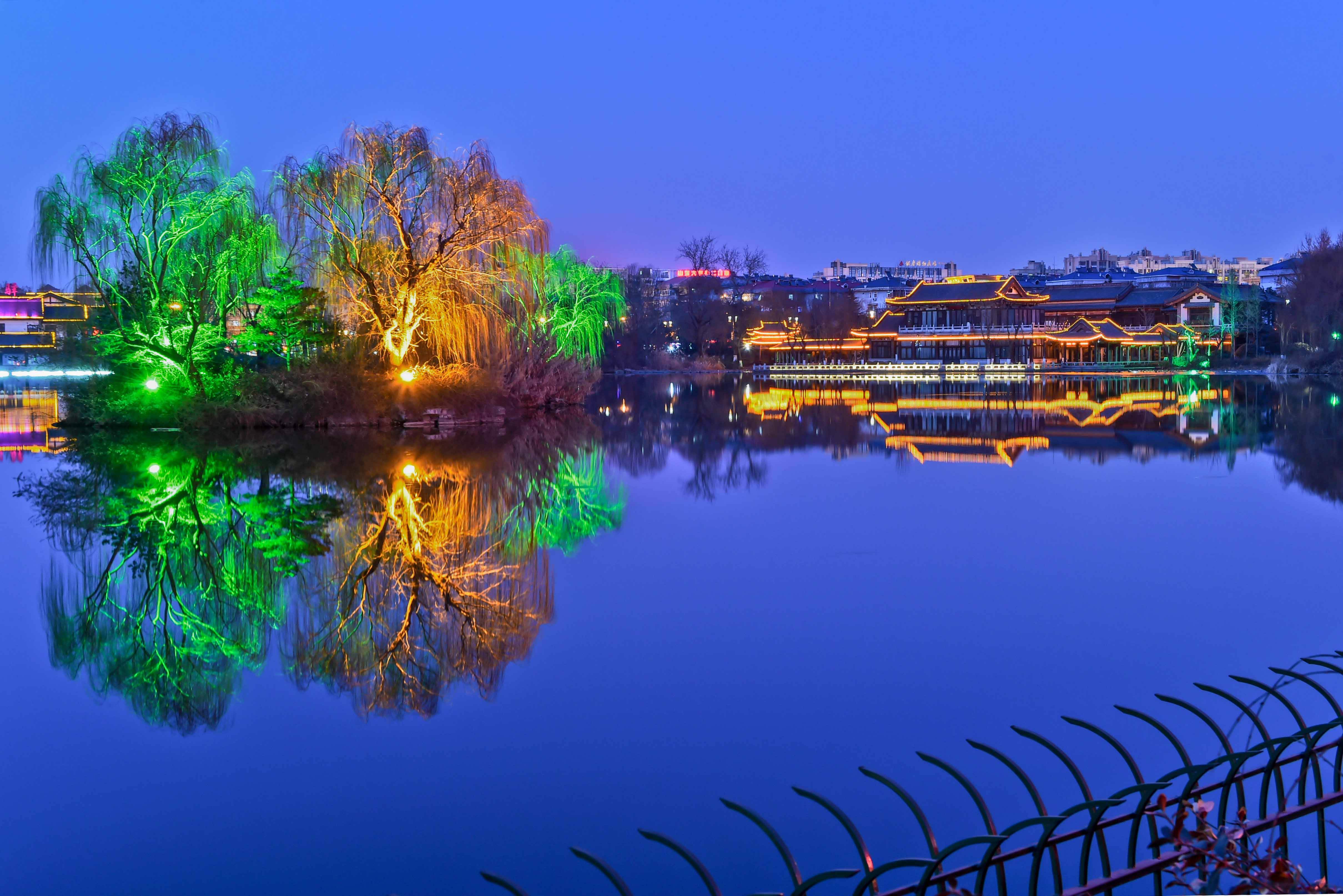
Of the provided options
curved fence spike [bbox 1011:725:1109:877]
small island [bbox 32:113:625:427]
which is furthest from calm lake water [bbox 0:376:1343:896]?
small island [bbox 32:113:625:427]

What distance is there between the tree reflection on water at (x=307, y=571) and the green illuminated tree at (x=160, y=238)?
839 centimetres

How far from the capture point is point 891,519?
13078 mm

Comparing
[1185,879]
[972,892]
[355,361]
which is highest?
[355,361]

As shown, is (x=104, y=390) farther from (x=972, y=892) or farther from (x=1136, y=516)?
(x=972, y=892)

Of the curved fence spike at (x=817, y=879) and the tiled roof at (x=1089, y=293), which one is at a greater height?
the tiled roof at (x=1089, y=293)

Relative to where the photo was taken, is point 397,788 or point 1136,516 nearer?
point 397,788

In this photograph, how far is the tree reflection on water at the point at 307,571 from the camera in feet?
23.0

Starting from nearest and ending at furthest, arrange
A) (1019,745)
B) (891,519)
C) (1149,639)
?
(1019,745)
(1149,639)
(891,519)

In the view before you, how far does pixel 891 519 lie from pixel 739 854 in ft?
29.0

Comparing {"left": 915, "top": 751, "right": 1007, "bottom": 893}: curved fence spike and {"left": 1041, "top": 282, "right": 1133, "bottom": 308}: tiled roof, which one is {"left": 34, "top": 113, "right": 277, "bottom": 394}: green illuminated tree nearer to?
{"left": 915, "top": 751, "right": 1007, "bottom": 893}: curved fence spike

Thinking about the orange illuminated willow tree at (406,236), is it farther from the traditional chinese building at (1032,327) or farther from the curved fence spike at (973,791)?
the traditional chinese building at (1032,327)

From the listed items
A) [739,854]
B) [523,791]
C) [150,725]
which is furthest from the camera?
[150,725]

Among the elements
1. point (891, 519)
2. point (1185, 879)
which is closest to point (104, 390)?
point (891, 519)

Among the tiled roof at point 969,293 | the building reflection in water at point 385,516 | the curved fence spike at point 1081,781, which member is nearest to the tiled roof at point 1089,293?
the tiled roof at point 969,293
